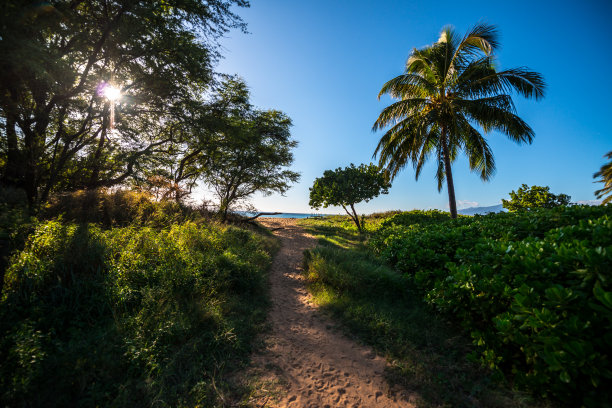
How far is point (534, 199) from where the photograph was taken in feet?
33.5

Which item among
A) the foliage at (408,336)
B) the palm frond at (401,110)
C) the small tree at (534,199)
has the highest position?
the palm frond at (401,110)

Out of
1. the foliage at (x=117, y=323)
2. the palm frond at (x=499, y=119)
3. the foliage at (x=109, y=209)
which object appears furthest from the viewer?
the palm frond at (x=499, y=119)

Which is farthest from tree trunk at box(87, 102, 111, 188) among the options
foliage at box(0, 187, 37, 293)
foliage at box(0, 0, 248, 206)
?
foliage at box(0, 187, 37, 293)

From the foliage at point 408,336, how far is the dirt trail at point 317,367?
0.26 m

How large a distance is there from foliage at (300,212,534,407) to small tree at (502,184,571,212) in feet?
31.2

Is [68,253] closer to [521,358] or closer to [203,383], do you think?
[203,383]

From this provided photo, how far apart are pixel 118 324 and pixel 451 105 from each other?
13.4m

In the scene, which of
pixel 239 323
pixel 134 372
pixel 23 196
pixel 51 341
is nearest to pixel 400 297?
pixel 239 323

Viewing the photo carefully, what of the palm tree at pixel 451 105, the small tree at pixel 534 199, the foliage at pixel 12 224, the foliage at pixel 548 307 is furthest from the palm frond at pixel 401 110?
the foliage at pixel 12 224

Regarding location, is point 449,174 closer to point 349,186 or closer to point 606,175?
point 349,186

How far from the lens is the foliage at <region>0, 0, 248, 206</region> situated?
370cm

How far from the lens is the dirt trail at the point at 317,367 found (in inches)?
97.3

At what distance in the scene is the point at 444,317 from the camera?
3.74 metres

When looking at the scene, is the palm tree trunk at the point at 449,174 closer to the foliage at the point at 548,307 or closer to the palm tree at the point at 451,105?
the palm tree at the point at 451,105
